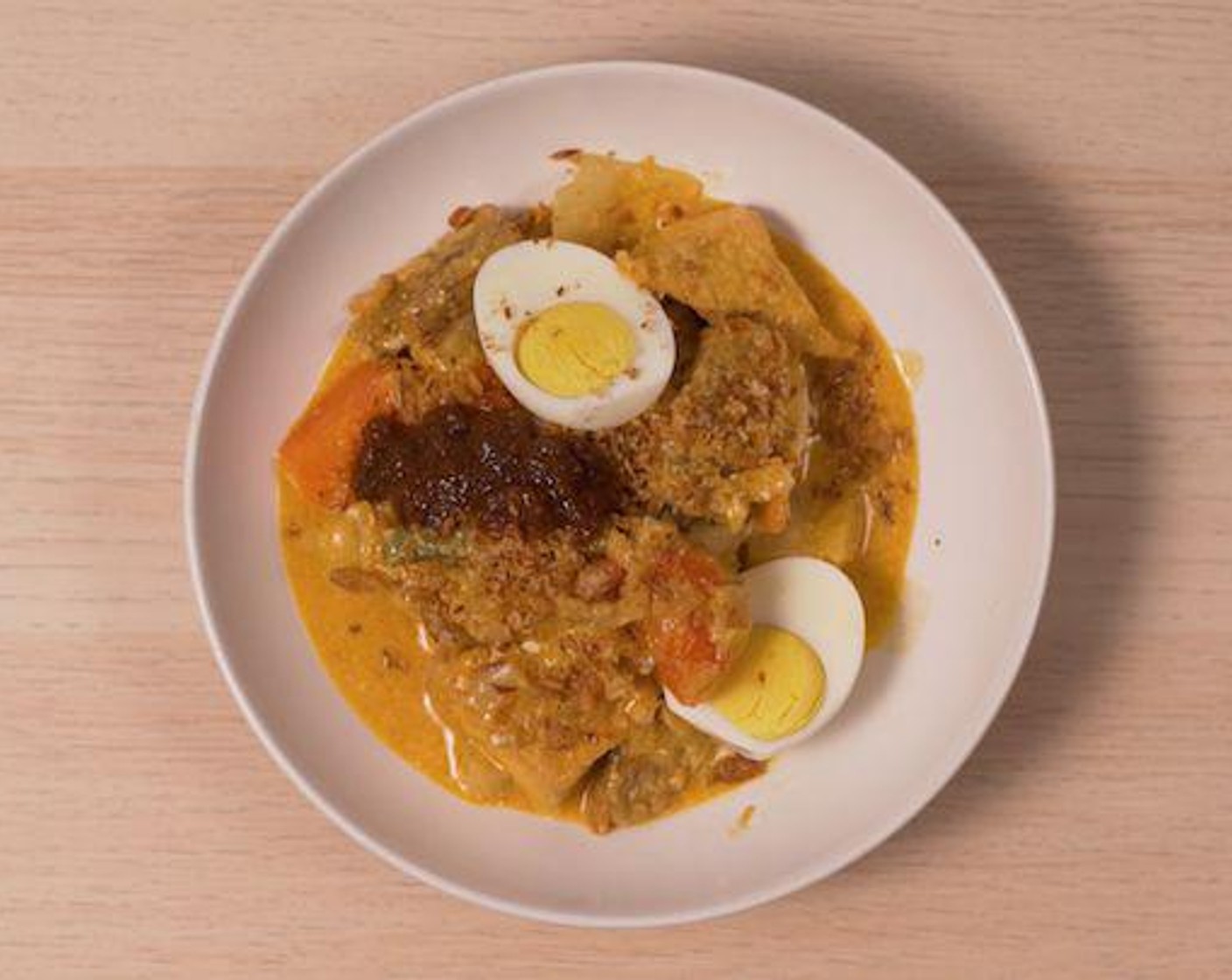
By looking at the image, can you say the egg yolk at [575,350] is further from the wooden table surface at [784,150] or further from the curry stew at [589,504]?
the wooden table surface at [784,150]

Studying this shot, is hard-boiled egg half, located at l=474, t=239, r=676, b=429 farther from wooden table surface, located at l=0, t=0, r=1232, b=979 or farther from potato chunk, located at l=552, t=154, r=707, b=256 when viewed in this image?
wooden table surface, located at l=0, t=0, r=1232, b=979

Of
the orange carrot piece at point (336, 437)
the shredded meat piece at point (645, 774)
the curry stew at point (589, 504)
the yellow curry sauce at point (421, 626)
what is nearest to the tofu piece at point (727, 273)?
the curry stew at point (589, 504)

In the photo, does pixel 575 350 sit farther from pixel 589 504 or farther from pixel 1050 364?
pixel 1050 364

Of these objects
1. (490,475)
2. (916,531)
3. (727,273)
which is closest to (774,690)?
(916,531)

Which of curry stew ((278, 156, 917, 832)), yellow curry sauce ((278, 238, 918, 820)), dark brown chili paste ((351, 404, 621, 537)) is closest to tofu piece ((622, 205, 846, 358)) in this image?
curry stew ((278, 156, 917, 832))

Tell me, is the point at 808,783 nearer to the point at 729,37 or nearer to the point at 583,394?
the point at 583,394

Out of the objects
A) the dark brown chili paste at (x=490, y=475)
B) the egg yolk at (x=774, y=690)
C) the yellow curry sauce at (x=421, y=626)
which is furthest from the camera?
the yellow curry sauce at (x=421, y=626)
